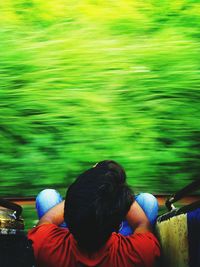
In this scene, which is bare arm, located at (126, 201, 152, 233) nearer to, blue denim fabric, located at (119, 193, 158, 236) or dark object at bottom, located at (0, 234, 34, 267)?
blue denim fabric, located at (119, 193, 158, 236)

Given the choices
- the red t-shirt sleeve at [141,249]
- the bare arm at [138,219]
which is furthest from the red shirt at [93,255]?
the bare arm at [138,219]

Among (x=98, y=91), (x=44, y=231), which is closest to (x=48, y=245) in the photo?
(x=44, y=231)

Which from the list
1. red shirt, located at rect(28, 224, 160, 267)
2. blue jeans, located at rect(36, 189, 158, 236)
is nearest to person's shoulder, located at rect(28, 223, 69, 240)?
red shirt, located at rect(28, 224, 160, 267)

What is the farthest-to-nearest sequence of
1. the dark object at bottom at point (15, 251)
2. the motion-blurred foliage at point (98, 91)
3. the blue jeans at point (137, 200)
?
the motion-blurred foliage at point (98, 91) < the blue jeans at point (137, 200) < the dark object at bottom at point (15, 251)

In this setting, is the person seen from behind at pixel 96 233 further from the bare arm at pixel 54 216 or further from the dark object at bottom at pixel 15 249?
the bare arm at pixel 54 216

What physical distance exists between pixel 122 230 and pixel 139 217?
12 cm

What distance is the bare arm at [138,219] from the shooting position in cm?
217

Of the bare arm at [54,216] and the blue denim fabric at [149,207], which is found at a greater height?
the bare arm at [54,216]

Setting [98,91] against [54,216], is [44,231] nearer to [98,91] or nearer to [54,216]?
[54,216]

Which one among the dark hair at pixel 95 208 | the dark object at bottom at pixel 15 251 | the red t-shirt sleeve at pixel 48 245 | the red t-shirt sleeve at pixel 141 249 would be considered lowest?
the red t-shirt sleeve at pixel 141 249

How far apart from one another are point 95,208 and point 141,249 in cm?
29

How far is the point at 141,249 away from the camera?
189 centimetres

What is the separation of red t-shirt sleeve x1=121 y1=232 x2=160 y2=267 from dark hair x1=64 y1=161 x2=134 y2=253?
5.2 inches

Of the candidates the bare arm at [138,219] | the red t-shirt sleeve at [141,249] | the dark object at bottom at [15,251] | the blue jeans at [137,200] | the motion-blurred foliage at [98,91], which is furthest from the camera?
the motion-blurred foliage at [98,91]
